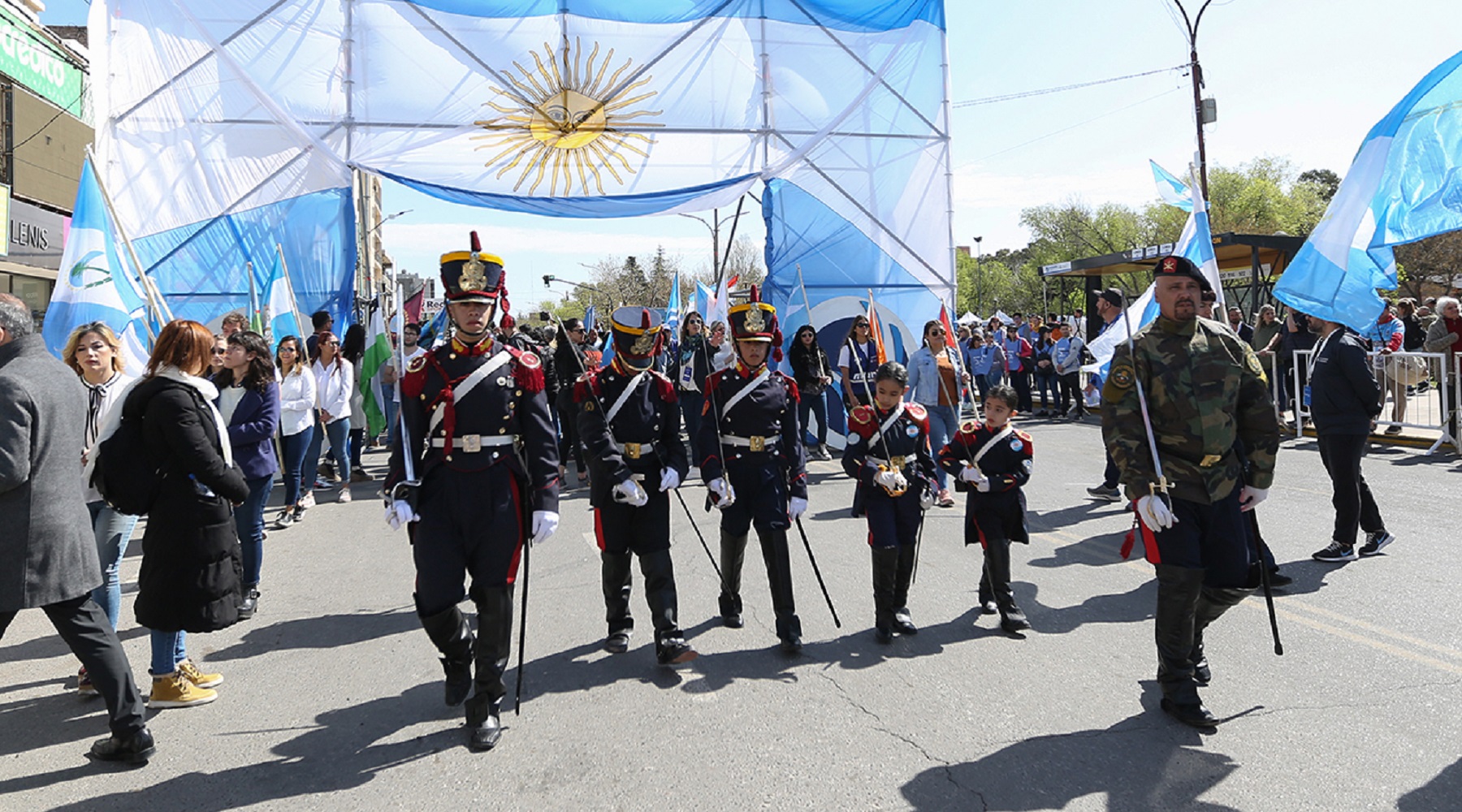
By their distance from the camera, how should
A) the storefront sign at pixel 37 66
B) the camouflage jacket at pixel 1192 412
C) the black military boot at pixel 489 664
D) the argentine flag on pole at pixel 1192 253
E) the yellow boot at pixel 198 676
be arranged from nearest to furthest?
1. the black military boot at pixel 489 664
2. the camouflage jacket at pixel 1192 412
3. the yellow boot at pixel 198 676
4. the argentine flag on pole at pixel 1192 253
5. the storefront sign at pixel 37 66

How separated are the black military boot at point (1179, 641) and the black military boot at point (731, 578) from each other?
225cm

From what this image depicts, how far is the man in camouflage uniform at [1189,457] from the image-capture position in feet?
12.9

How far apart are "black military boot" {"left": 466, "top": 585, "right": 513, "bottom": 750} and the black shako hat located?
1533mm

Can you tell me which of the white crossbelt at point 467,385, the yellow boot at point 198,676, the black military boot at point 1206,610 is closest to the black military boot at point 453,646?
the white crossbelt at point 467,385

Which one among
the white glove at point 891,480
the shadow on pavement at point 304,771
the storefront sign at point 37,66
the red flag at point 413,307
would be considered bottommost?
the shadow on pavement at point 304,771

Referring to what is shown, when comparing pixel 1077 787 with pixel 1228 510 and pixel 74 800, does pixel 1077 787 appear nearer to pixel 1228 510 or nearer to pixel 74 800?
pixel 1228 510

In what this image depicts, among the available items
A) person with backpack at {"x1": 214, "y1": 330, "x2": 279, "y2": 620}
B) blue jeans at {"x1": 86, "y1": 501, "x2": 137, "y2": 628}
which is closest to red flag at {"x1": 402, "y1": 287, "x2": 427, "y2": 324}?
person with backpack at {"x1": 214, "y1": 330, "x2": 279, "y2": 620}

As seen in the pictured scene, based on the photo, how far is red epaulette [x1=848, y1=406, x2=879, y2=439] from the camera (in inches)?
214

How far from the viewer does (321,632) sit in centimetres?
549

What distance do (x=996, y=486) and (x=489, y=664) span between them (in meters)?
3.01

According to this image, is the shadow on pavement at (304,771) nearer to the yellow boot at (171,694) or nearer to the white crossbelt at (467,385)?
the yellow boot at (171,694)

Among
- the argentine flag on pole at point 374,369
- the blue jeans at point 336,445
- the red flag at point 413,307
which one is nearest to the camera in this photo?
the blue jeans at point 336,445

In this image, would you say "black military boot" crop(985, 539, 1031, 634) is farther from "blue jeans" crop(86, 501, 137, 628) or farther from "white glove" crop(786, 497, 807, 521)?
"blue jeans" crop(86, 501, 137, 628)

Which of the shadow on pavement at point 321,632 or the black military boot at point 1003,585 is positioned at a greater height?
the black military boot at point 1003,585
